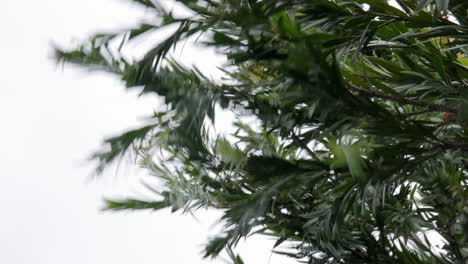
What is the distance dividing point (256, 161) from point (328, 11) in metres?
0.19

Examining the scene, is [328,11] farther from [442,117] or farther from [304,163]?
[442,117]

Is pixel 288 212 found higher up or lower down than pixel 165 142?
lower down

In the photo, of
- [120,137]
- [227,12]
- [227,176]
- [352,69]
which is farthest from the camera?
[227,176]

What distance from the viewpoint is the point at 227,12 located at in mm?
654

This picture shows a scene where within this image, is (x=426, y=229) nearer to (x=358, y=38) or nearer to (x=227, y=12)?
(x=358, y=38)

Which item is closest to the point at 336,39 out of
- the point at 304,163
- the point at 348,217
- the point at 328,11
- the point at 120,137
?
the point at 328,11

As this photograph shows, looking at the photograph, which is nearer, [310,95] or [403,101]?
[310,95]

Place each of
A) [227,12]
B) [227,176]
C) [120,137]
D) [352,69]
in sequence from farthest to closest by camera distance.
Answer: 1. [227,176]
2. [352,69]
3. [120,137]
4. [227,12]

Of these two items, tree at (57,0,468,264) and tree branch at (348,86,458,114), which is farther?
tree branch at (348,86,458,114)

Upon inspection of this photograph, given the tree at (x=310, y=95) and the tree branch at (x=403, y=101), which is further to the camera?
the tree branch at (x=403, y=101)

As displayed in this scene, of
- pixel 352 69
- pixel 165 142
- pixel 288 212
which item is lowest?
pixel 288 212

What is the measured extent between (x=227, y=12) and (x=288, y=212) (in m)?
0.54

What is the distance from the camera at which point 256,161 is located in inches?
29.4

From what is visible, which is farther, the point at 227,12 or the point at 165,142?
the point at 165,142
